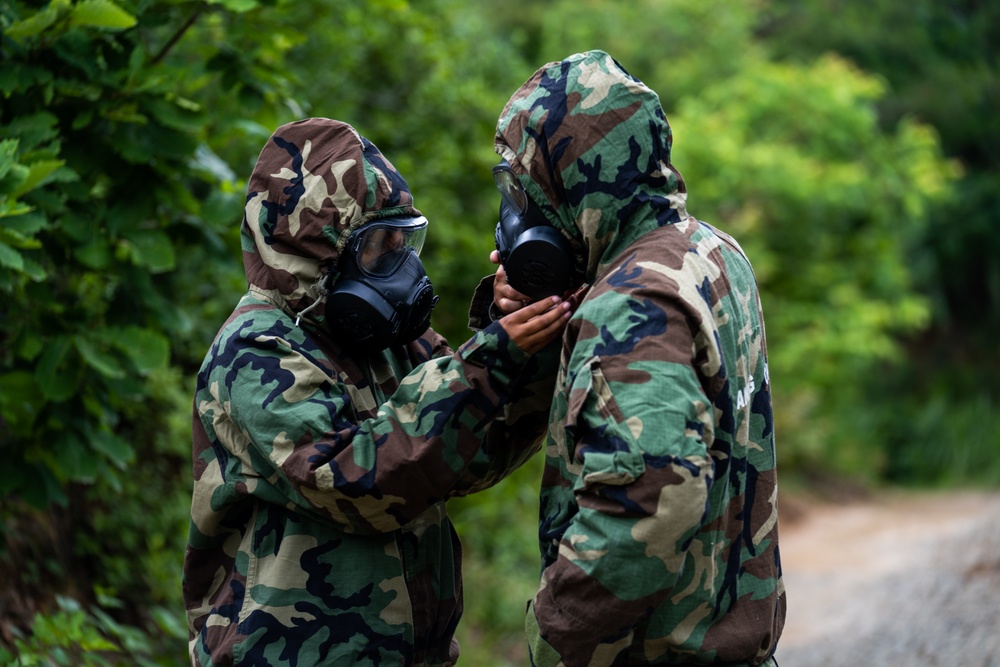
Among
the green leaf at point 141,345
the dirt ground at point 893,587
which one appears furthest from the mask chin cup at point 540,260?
the dirt ground at point 893,587

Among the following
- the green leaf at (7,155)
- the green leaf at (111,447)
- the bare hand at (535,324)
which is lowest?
the green leaf at (111,447)

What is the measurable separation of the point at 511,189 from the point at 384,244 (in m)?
0.43

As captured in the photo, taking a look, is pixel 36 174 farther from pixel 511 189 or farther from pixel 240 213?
pixel 511 189

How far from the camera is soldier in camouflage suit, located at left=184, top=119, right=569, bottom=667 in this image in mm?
2549

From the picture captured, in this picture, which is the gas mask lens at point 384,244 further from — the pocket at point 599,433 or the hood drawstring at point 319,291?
the pocket at point 599,433

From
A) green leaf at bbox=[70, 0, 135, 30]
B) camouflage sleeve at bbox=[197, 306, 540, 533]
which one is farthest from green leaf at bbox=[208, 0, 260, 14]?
camouflage sleeve at bbox=[197, 306, 540, 533]

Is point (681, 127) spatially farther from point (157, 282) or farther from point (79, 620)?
point (79, 620)

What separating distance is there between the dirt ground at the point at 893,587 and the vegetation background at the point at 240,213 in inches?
77.6

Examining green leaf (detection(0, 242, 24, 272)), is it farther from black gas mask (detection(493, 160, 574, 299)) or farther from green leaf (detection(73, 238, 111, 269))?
black gas mask (detection(493, 160, 574, 299))

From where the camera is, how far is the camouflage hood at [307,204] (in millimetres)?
2754

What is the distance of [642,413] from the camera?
2.19 metres

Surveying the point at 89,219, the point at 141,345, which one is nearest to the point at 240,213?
the point at 89,219

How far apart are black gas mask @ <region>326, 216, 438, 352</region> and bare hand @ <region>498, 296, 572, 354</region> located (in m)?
0.34

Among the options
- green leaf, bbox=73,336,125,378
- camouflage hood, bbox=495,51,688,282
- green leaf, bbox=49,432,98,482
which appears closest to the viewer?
camouflage hood, bbox=495,51,688,282
